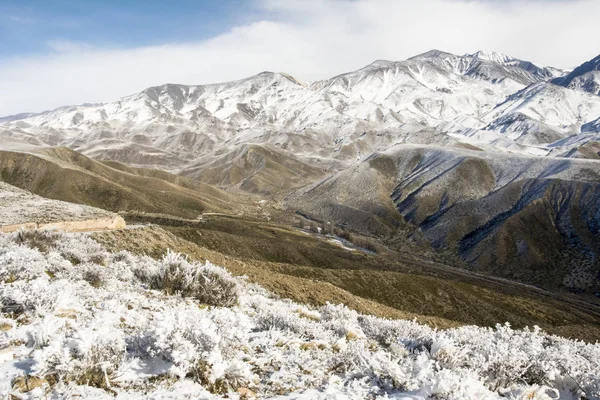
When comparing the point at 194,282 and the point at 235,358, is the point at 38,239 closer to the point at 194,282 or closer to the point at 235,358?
the point at 194,282

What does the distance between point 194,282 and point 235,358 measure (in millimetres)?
5301

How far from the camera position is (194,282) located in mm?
10789

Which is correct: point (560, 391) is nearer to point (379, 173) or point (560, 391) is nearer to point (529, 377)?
point (529, 377)

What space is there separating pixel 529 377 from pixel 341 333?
3409 mm

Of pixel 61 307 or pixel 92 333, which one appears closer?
pixel 92 333

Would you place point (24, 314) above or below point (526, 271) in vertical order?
above

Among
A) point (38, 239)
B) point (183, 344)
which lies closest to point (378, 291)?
point (38, 239)

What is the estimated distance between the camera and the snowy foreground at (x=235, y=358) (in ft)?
16.9

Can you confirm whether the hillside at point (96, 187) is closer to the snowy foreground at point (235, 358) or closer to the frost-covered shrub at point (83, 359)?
the snowy foreground at point (235, 358)

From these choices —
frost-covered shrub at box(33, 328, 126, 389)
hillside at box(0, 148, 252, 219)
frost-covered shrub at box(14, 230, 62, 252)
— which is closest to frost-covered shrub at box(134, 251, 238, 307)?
frost-covered shrub at box(33, 328, 126, 389)

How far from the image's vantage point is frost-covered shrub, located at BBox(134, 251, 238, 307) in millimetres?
10602

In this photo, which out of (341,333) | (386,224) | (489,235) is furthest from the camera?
(386,224)

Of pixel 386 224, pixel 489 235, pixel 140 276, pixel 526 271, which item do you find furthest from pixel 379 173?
pixel 140 276

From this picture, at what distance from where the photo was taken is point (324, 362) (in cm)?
655
